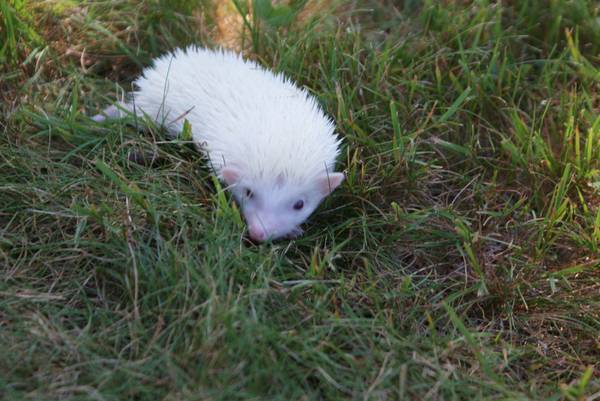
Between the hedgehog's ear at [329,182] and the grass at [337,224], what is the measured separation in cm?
12

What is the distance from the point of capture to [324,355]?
2.51 meters

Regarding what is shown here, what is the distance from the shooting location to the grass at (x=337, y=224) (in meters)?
2.50

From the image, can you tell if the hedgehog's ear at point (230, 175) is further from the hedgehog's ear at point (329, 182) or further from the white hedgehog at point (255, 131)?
the hedgehog's ear at point (329, 182)

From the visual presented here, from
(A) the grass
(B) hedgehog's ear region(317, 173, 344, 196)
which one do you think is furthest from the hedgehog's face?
(A) the grass

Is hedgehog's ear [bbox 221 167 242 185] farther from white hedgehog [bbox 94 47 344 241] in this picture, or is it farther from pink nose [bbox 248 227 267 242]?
pink nose [bbox 248 227 267 242]

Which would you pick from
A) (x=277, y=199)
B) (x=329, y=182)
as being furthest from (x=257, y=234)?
(x=329, y=182)

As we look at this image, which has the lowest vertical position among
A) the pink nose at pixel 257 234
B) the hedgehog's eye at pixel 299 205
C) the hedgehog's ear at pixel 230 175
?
the pink nose at pixel 257 234

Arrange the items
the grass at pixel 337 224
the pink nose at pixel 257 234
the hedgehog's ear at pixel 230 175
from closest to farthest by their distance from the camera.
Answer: the grass at pixel 337 224, the pink nose at pixel 257 234, the hedgehog's ear at pixel 230 175

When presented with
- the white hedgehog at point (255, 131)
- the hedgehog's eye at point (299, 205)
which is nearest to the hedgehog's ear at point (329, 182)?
the white hedgehog at point (255, 131)

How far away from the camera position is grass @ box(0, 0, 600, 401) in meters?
2.50

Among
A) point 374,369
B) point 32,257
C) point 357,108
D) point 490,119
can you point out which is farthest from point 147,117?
point 490,119

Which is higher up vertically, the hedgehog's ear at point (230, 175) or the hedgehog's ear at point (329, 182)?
the hedgehog's ear at point (329, 182)

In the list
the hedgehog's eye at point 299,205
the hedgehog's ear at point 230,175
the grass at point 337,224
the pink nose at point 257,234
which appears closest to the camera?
the grass at point 337,224

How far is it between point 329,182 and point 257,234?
1.44ft
